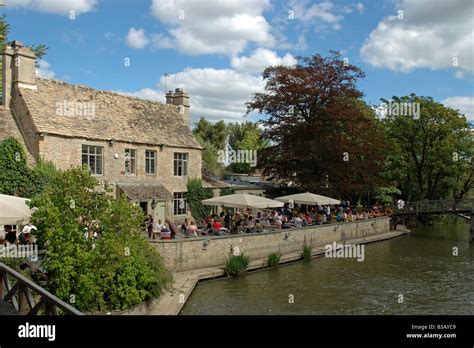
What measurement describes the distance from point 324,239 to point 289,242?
3509 mm

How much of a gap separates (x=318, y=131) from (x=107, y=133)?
14.9 m

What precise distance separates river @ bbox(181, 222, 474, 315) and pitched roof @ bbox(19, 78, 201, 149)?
33.9 feet

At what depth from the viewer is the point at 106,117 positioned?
24266 millimetres

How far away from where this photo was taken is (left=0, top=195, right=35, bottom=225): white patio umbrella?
11.8 metres

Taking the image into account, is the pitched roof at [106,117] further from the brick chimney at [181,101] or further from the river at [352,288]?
the river at [352,288]

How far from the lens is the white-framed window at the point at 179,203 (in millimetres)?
26875

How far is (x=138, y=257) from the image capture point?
43.5ft

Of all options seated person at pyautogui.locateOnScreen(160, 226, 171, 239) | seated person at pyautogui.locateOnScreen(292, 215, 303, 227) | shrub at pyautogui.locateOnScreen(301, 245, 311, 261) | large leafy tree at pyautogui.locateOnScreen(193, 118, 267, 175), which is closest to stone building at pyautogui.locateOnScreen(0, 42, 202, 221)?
seated person at pyautogui.locateOnScreen(160, 226, 171, 239)

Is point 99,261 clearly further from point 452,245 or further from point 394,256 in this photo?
point 452,245

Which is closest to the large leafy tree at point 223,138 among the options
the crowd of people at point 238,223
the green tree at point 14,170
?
the crowd of people at point 238,223

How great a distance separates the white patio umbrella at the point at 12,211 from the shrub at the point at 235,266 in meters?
8.11

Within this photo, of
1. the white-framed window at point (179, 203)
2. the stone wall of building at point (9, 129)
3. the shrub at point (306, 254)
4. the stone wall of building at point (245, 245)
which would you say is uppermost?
the stone wall of building at point (9, 129)

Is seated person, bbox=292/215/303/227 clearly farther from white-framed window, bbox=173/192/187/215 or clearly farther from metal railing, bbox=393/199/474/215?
metal railing, bbox=393/199/474/215
